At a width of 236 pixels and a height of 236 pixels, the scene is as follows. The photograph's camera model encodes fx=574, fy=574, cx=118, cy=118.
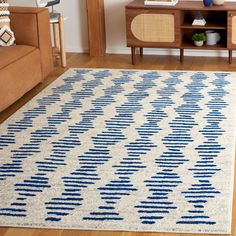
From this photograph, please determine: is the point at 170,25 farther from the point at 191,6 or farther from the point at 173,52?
the point at 173,52

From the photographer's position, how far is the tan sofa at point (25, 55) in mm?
4051

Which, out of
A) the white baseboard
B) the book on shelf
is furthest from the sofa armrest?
the white baseboard

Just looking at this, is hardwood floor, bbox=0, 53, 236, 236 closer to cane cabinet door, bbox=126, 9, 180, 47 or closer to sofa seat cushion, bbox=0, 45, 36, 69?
cane cabinet door, bbox=126, 9, 180, 47

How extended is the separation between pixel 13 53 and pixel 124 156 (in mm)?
1451

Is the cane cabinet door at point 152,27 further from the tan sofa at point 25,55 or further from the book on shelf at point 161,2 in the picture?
the tan sofa at point 25,55

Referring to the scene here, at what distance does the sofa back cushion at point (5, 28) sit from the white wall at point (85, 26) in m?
1.19

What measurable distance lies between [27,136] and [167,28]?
1934mm

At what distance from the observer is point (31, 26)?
4535 mm

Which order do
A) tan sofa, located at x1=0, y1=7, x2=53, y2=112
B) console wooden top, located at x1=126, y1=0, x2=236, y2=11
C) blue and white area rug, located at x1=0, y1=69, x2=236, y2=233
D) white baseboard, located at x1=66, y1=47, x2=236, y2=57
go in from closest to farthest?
blue and white area rug, located at x1=0, y1=69, x2=236, y2=233 < tan sofa, located at x1=0, y1=7, x2=53, y2=112 < console wooden top, located at x1=126, y1=0, x2=236, y2=11 < white baseboard, located at x1=66, y1=47, x2=236, y2=57

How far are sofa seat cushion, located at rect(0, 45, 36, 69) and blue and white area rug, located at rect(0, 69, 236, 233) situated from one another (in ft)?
1.14

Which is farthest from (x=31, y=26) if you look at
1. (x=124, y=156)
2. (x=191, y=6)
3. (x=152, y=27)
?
(x=124, y=156)

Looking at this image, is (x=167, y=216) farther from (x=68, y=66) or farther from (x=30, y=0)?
(x=30, y=0)

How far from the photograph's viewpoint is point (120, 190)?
2861 mm

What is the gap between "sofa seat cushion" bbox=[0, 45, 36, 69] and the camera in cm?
407
